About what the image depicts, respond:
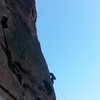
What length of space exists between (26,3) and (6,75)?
10867 mm

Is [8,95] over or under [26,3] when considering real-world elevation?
under

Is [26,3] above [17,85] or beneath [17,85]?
above

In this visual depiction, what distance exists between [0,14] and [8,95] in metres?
4.17

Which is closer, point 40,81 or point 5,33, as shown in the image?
point 5,33

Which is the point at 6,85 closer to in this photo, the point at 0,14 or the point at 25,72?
the point at 25,72

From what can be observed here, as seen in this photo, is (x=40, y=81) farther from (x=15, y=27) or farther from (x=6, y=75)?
(x=6, y=75)

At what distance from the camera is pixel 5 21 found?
12.4 metres

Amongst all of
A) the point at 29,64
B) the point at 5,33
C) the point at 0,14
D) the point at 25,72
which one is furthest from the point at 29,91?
the point at 0,14

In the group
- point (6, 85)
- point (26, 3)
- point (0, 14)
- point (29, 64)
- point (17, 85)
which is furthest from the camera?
point (26, 3)

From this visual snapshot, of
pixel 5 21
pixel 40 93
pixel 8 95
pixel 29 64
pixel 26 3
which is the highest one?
pixel 26 3

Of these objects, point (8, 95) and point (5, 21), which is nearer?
point (8, 95)

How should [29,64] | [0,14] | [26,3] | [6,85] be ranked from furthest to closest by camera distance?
1. [26,3]
2. [29,64]
3. [0,14]
4. [6,85]

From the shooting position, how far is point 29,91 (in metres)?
12.7

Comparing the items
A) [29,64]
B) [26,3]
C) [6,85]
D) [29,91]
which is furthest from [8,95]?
[26,3]
